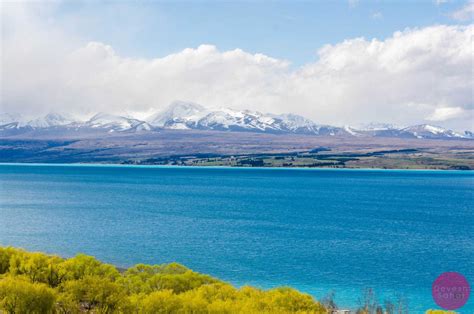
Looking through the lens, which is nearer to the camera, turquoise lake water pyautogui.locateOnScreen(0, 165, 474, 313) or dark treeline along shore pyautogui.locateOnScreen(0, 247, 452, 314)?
dark treeline along shore pyautogui.locateOnScreen(0, 247, 452, 314)

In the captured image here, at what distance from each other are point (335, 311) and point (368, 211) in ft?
252

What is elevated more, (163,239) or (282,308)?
(282,308)

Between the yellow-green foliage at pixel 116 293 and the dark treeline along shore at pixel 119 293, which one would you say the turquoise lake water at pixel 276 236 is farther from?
the yellow-green foliage at pixel 116 293

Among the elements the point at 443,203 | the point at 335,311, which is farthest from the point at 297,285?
the point at 443,203

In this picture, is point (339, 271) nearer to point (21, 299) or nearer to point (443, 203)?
point (21, 299)

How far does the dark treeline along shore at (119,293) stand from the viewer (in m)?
24.3

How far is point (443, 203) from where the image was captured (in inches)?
4998

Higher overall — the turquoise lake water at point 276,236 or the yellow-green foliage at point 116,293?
the yellow-green foliage at point 116,293

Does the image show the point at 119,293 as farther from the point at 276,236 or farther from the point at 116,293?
the point at 276,236

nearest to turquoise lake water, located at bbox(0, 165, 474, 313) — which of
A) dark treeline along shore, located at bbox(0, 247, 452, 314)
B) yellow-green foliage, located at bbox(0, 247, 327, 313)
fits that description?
dark treeline along shore, located at bbox(0, 247, 452, 314)

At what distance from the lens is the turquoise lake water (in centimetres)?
5031

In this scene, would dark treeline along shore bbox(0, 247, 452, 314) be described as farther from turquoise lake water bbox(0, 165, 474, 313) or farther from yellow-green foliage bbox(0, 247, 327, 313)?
turquoise lake water bbox(0, 165, 474, 313)

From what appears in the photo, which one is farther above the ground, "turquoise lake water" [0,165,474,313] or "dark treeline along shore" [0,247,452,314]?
"dark treeline along shore" [0,247,452,314]

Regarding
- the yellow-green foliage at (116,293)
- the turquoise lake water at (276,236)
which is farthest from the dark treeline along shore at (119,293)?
the turquoise lake water at (276,236)
